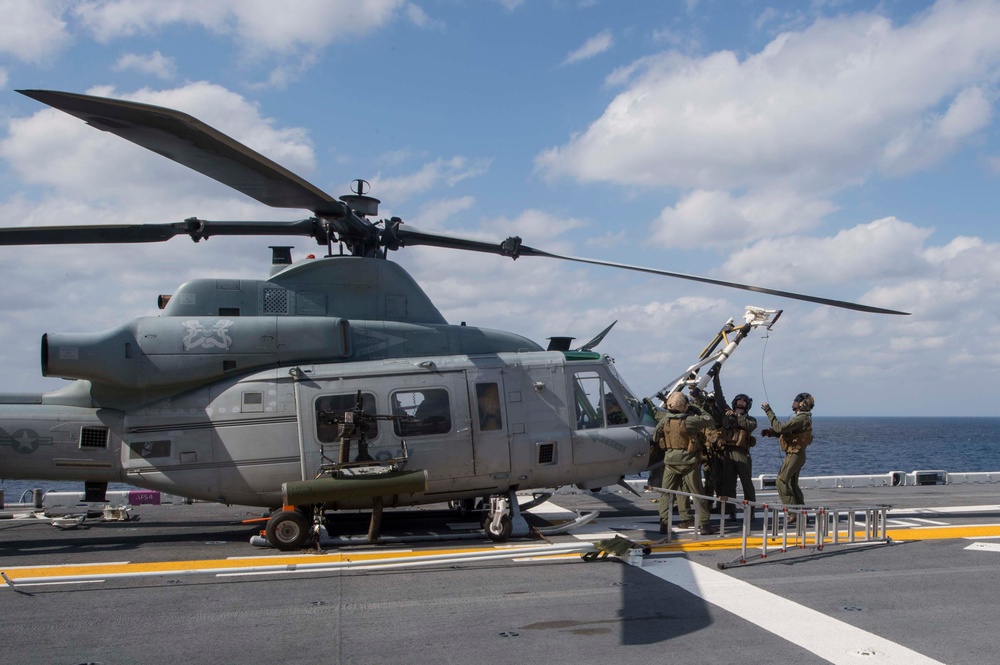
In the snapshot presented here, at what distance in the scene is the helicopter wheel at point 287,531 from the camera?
967cm

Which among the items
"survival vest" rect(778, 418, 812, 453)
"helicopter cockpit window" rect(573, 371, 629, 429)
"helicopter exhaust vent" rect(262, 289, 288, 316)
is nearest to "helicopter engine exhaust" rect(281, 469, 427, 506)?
"helicopter exhaust vent" rect(262, 289, 288, 316)

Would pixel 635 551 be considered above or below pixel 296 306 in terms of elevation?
below

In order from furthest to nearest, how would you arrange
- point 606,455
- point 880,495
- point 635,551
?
point 880,495 < point 606,455 < point 635,551

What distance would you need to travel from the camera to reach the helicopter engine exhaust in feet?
31.1

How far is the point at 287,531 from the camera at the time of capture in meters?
9.70

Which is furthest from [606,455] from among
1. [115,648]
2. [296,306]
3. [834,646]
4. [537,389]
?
[115,648]

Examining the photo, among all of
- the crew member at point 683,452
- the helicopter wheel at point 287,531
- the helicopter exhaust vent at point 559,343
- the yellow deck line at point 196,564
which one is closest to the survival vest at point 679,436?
the crew member at point 683,452

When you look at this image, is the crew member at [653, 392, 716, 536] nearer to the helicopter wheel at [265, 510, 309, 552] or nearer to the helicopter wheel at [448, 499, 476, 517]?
the helicopter wheel at [448, 499, 476, 517]

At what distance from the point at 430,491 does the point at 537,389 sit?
1.95 m

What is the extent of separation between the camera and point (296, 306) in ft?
35.2

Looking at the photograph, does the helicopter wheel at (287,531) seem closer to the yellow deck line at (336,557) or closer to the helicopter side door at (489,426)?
the yellow deck line at (336,557)

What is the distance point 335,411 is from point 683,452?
4.56 m

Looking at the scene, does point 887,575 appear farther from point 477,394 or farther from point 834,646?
point 477,394

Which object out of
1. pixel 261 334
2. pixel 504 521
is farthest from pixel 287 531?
pixel 504 521
